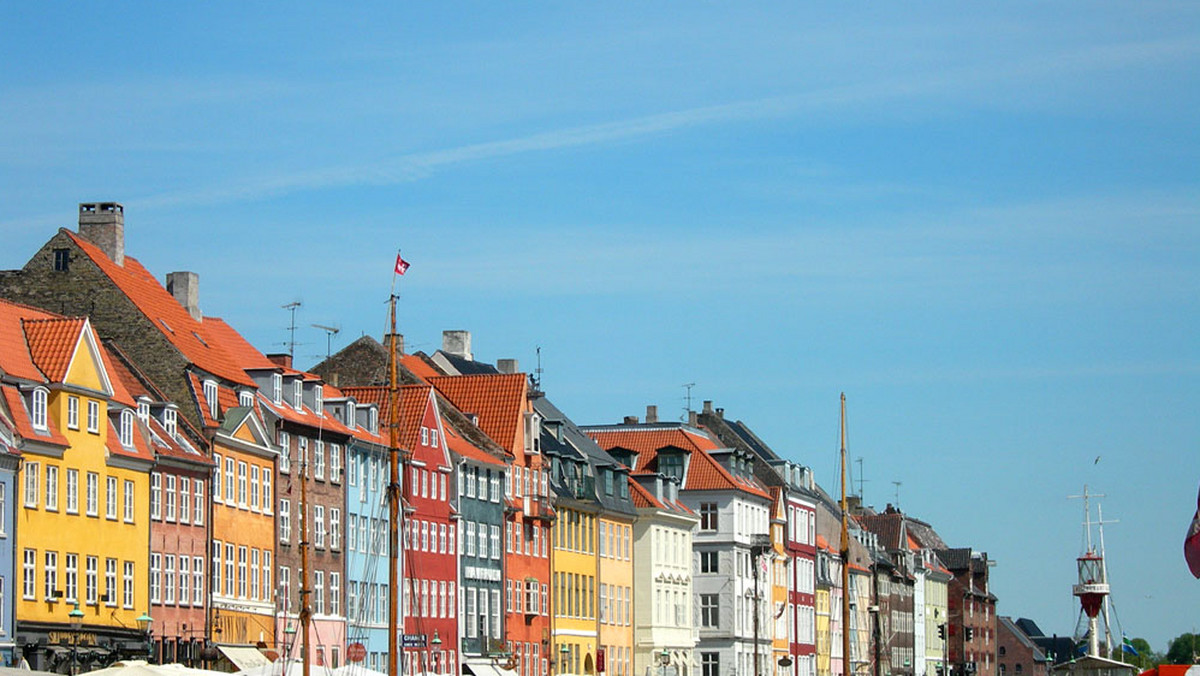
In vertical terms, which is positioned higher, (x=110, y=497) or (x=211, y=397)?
(x=211, y=397)

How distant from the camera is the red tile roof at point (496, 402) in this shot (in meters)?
102

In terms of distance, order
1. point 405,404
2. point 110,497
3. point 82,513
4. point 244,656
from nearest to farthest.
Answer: point 82,513, point 110,497, point 244,656, point 405,404

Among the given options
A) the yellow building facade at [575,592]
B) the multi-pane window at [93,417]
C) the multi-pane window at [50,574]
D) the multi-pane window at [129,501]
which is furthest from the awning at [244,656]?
the yellow building facade at [575,592]

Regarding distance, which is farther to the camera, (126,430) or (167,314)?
(167,314)

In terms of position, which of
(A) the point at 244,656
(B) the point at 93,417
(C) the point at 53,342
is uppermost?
(C) the point at 53,342

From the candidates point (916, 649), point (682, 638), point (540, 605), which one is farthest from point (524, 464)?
point (916, 649)

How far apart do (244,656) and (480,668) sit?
810 inches

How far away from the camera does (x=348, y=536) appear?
87.7 meters

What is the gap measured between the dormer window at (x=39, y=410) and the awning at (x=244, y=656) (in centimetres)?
1160

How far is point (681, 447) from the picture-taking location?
5034 inches

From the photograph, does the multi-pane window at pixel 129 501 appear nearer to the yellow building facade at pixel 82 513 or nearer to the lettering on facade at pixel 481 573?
the yellow building facade at pixel 82 513

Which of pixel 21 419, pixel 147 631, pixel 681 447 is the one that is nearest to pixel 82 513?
pixel 21 419

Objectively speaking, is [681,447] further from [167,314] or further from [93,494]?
[93,494]

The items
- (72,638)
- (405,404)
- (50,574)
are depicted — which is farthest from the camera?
(405,404)
